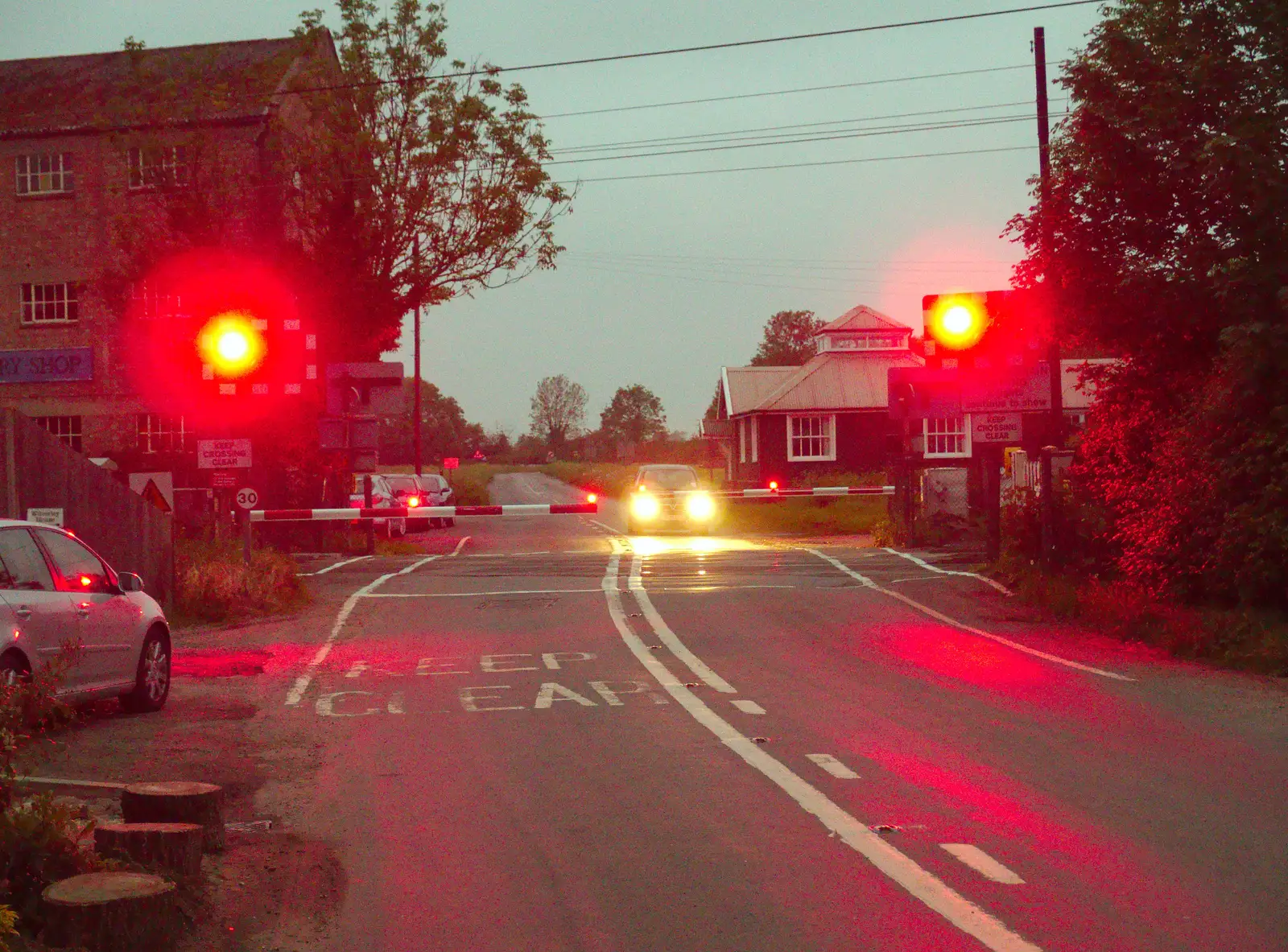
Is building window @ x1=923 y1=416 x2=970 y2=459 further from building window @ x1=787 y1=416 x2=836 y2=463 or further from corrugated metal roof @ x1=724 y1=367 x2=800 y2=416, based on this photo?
corrugated metal roof @ x1=724 y1=367 x2=800 y2=416

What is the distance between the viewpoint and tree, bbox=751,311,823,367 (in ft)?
406

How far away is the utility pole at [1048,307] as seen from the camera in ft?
57.9

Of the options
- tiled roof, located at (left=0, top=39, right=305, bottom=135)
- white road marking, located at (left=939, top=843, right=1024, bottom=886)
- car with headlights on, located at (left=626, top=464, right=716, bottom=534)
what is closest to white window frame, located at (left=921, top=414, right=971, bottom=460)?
car with headlights on, located at (left=626, top=464, right=716, bottom=534)

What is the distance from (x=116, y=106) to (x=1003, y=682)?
31810mm

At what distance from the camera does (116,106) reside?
125 ft

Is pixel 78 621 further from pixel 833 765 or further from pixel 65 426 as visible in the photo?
pixel 65 426

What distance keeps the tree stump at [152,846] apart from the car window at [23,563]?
4316 mm

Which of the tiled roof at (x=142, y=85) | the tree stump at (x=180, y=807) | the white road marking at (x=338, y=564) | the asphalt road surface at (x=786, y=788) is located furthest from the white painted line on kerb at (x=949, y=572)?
the tiled roof at (x=142, y=85)

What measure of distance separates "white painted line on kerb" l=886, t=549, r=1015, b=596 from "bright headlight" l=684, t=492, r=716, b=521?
33.7 ft

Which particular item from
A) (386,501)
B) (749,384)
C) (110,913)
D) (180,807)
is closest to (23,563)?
(180,807)

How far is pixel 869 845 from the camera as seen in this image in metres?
7.07

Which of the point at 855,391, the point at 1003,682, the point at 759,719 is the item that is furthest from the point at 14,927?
the point at 855,391

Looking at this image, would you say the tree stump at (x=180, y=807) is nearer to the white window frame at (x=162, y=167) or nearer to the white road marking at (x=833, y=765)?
the white road marking at (x=833, y=765)

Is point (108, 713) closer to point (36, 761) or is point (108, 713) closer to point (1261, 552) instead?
point (36, 761)
